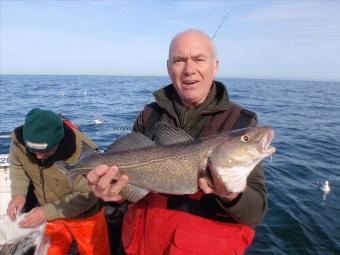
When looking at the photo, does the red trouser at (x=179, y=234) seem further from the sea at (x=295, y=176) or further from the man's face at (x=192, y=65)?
the sea at (x=295, y=176)

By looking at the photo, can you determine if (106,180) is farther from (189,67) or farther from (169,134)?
(189,67)

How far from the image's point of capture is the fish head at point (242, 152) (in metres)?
2.86

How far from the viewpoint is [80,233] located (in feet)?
16.2

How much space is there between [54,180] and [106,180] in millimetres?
1993

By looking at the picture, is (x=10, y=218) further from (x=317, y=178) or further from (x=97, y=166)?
(x=317, y=178)

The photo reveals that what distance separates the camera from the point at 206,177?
3.00 meters

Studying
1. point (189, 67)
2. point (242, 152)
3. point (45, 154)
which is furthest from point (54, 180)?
point (242, 152)

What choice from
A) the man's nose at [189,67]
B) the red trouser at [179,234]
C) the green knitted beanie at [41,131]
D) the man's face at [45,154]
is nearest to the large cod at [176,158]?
the red trouser at [179,234]

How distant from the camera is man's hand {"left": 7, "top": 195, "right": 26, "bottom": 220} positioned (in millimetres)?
4786

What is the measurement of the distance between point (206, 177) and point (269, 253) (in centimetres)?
443

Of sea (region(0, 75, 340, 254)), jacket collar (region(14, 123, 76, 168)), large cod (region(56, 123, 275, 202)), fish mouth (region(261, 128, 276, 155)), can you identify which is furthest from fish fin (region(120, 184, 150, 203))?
sea (region(0, 75, 340, 254))

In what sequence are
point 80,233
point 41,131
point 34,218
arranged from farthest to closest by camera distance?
1. point 80,233
2. point 34,218
3. point 41,131

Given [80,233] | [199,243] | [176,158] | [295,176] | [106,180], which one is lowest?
[295,176]

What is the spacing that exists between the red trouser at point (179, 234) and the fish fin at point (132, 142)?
0.55 m
